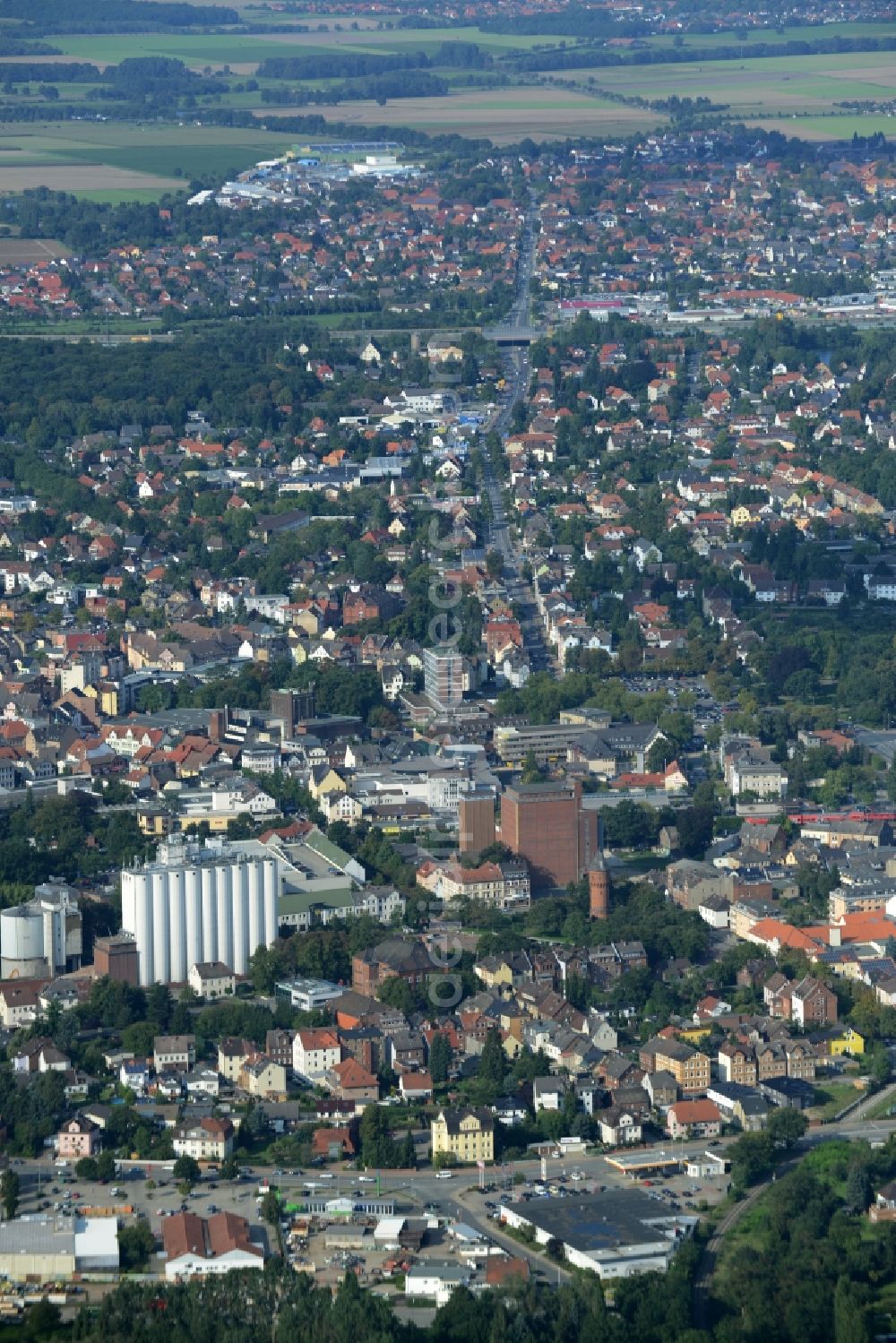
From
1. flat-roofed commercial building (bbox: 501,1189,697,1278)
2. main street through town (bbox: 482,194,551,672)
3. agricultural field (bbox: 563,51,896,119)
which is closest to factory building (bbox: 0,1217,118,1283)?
flat-roofed commercial building (bbox: 501,1189,697,1278)

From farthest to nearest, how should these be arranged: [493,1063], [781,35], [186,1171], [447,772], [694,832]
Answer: [781,35] → [447,772] → [694,832] → [493,1063] → [186,1171]

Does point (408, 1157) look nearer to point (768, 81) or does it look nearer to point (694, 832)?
point (694, 832)

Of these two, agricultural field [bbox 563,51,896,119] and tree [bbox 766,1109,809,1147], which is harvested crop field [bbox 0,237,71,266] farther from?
tree [bbox 766,1109,809,1147]

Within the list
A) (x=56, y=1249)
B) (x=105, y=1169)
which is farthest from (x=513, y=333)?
(x=56, y=1249)

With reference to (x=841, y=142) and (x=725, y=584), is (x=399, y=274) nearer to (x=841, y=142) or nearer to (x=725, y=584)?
(x=841, y=142)

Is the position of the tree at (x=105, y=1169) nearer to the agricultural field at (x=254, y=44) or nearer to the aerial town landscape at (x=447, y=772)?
the aerial town landscape at (x=447, y=772)

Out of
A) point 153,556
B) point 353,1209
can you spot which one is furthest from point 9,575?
point 353,1209

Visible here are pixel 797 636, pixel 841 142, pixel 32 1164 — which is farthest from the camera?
pixel 841 142
